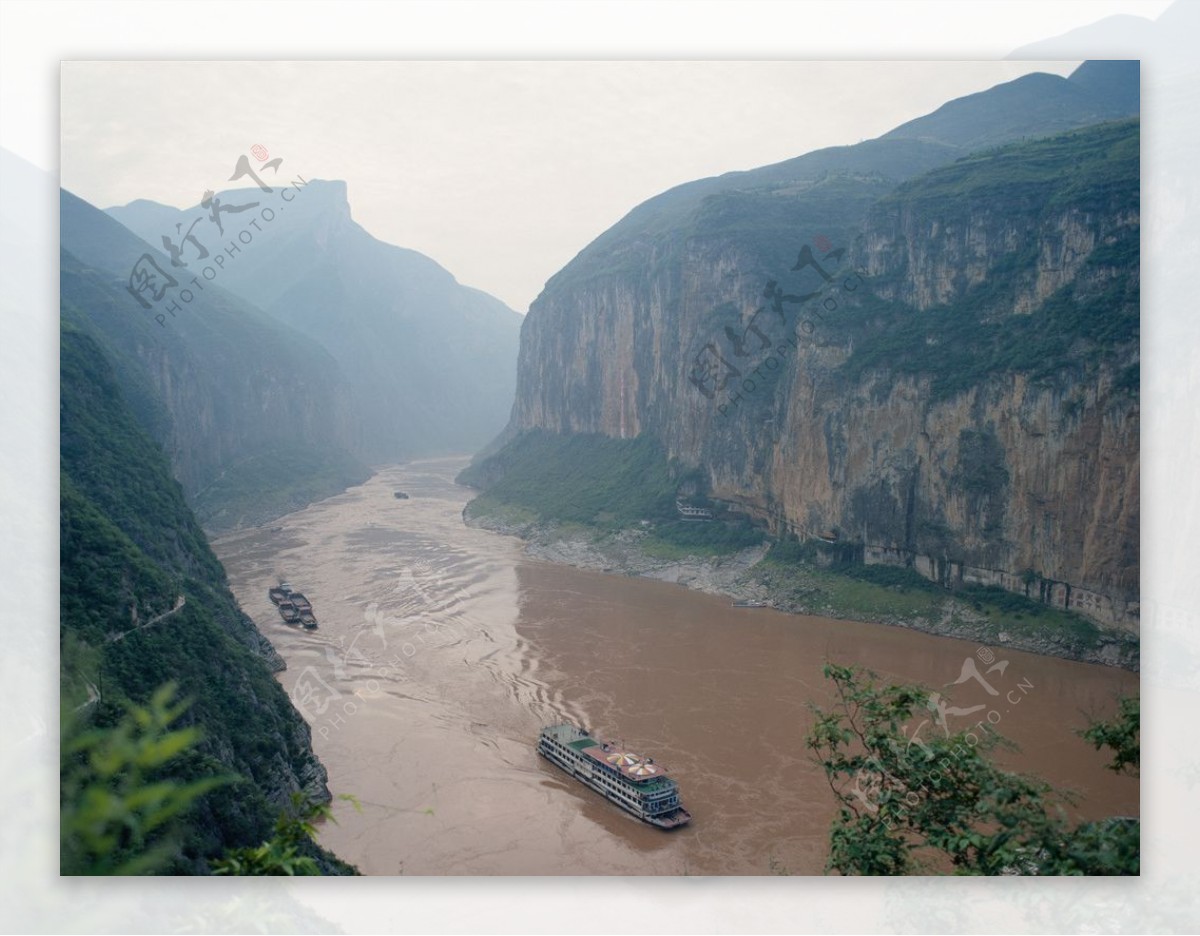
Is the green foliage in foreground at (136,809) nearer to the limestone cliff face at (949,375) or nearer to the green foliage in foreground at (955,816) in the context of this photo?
the green foliage in foreground at (955,816)

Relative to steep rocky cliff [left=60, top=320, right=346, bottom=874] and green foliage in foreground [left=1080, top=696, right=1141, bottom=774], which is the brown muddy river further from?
steep rocky cliff [left=60, top=320, right=346, bottom=874]

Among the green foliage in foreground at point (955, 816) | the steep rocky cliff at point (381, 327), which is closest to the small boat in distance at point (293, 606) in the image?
the green foliage in foreground at point (955, 816)

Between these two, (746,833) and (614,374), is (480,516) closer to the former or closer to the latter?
(614,374)

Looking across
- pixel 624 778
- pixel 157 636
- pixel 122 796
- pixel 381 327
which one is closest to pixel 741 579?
pixel 624 778

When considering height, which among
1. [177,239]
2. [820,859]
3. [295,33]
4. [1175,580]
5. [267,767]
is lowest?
[820,859]

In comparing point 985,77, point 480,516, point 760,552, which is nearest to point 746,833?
point 985,77
